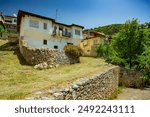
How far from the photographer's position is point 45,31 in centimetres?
2862

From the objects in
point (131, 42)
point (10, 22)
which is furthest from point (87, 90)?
point (10, 22)

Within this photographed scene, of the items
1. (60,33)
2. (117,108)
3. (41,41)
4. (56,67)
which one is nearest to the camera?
(117,108)

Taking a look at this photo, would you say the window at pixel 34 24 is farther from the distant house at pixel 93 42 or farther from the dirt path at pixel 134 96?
the dirt path at pixel 134 96

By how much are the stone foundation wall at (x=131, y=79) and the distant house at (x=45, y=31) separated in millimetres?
12643

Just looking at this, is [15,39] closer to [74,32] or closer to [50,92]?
[74,32]

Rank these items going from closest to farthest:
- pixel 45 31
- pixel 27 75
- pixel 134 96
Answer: pixel 134 96 → pixel 27 75 → pixel 45 31

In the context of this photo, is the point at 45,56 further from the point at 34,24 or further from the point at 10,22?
the point at 10,22

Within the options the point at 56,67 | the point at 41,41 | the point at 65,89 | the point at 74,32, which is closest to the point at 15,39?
the point at 41,41

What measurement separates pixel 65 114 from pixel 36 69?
43.0 ft

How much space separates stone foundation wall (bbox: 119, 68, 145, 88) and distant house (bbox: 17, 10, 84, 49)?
1264cm

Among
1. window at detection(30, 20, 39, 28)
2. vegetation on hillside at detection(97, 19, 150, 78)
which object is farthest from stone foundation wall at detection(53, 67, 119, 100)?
window at detection(30, 20, 39, 28)

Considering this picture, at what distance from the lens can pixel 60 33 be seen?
3033 cm

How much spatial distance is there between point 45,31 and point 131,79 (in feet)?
45.7

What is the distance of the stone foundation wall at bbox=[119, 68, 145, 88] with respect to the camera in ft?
58.5
